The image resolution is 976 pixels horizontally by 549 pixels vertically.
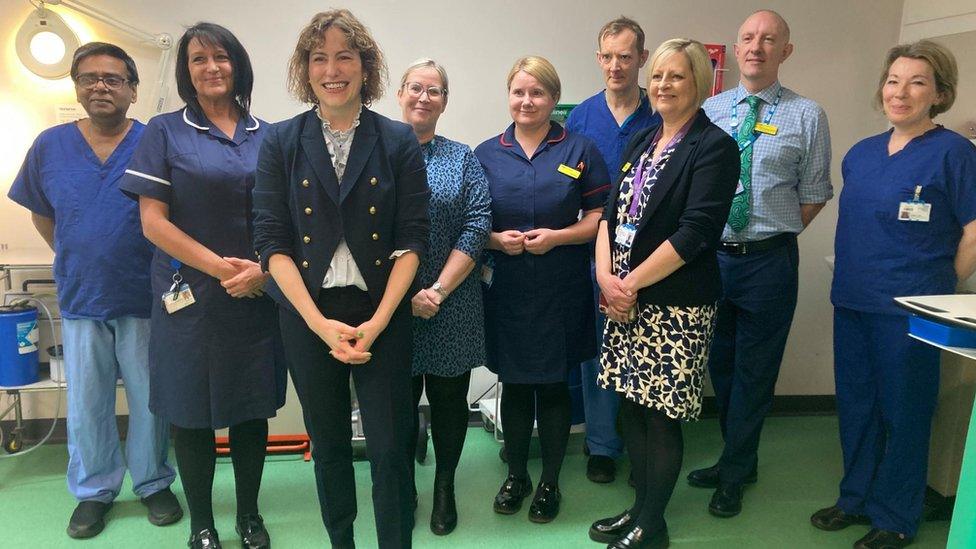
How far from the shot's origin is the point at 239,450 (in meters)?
2.12

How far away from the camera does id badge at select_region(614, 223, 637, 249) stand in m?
1.95

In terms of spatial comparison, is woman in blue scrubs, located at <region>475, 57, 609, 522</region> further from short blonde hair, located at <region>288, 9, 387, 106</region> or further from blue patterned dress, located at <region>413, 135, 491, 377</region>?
short blonde hair, located at <region>288, 9, 387, 106</region>

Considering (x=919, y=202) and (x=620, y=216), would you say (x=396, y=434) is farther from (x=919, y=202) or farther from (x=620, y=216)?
(x=919, y=202)

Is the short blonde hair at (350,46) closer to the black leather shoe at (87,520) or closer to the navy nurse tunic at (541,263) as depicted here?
the navy nurse tunic at (541,263)

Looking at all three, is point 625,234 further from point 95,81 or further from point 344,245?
point 95,81

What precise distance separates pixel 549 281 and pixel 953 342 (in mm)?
1159

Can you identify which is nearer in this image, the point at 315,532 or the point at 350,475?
the point at 350,475

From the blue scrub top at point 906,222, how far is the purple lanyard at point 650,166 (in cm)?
78

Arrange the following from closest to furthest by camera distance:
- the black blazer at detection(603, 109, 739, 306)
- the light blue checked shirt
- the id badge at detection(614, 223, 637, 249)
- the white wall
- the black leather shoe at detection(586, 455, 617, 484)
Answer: the black blazer at detection(603, 109, 739, 306) < the id badge at detection(614, 223, 637, 249) < the light blue checked shirt < the black leather shoe at detection(586, 455, 617, 484) < the white wall

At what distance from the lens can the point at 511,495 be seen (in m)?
2.45

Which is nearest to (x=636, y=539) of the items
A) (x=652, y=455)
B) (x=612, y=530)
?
(x=612, y=530)

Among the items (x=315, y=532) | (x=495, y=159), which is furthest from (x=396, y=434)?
(x=495, y=159)

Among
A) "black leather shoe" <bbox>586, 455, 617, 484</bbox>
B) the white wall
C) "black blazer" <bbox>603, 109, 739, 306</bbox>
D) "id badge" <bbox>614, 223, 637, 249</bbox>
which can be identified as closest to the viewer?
"black blazer" <bbox>603, 109, 739, 306</bbox>

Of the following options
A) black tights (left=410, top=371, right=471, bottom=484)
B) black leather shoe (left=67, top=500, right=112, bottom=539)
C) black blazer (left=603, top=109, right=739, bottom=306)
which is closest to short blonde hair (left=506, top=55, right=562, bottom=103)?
black blazer (left=603, top=109, right=739, bottom=306)
